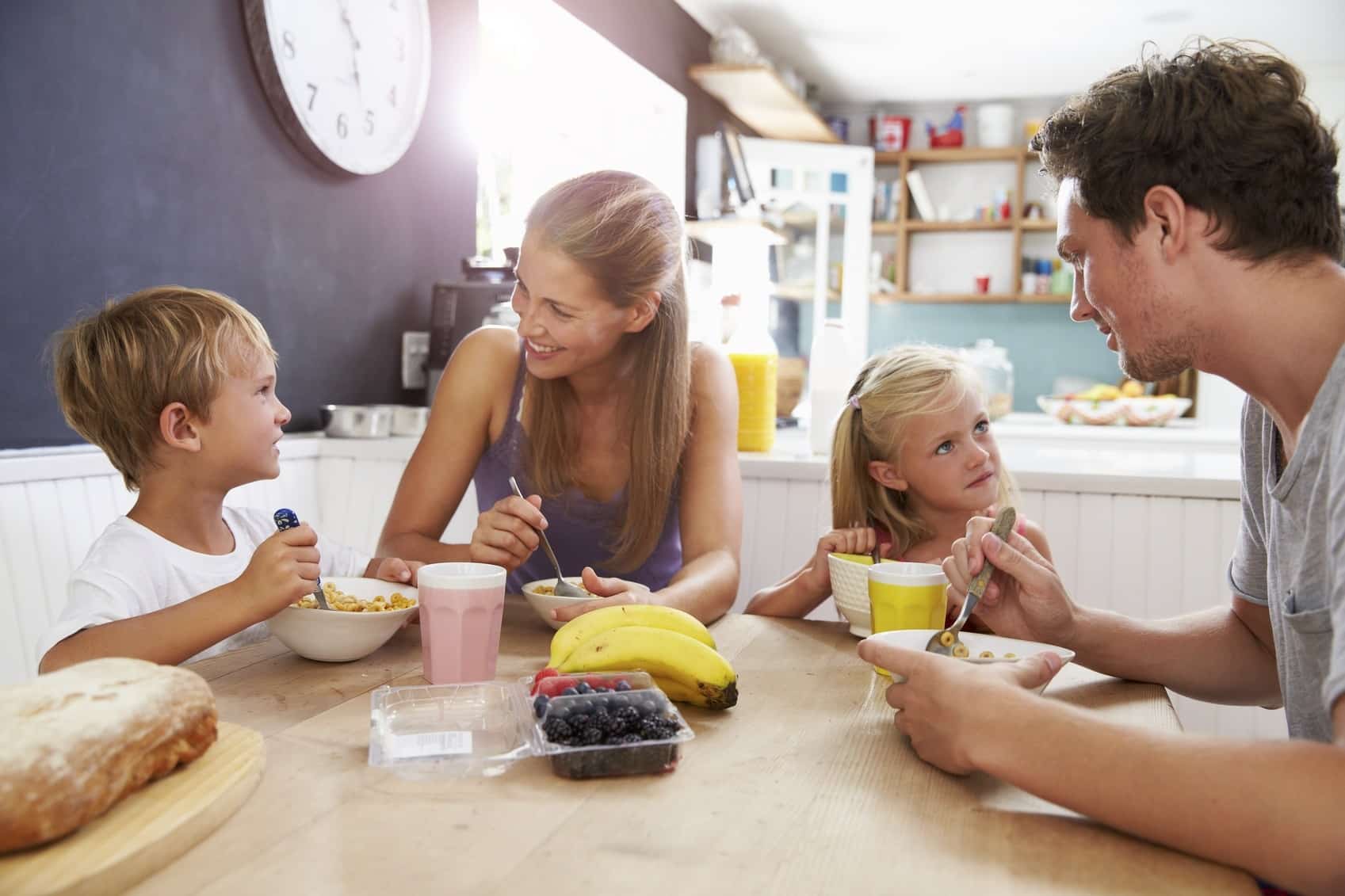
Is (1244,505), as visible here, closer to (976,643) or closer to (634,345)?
(976,643)

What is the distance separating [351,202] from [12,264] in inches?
42.4

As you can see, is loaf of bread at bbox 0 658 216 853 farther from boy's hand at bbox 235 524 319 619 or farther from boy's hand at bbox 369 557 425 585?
Result: boy's hand at bbox 369 557 425 585

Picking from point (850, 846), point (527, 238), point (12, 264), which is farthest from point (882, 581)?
point (12, 264)

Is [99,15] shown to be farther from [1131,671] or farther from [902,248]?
[902,248]

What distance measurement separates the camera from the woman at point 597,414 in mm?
1608

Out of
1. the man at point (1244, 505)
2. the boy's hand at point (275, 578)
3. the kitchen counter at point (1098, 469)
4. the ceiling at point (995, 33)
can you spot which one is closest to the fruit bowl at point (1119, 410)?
the kitchen counter at point (1098, 469)

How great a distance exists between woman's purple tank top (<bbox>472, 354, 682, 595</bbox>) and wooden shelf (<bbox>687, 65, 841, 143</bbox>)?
3.63m

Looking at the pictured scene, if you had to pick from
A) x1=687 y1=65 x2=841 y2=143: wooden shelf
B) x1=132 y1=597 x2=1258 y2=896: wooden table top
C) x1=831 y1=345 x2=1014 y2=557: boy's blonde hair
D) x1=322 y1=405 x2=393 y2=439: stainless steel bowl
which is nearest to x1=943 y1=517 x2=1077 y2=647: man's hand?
x1=132 y1=597 x2=1258 y2=896: wooden table top

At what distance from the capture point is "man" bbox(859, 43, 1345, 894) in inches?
28.2

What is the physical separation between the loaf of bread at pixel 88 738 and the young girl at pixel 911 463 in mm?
996

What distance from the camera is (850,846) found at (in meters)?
0.71

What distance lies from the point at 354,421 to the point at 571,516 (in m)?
0.99

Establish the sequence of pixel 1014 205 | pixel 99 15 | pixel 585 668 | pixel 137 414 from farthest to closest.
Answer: pixel 1014 205, pixel 99 15, pixel 137 414, pixel 585 668

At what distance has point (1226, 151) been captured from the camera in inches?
39.5
